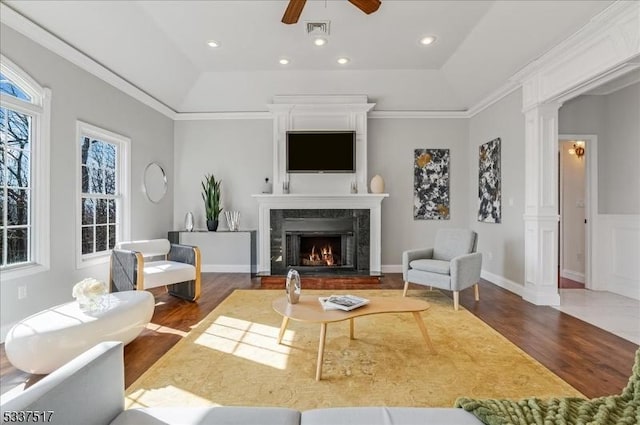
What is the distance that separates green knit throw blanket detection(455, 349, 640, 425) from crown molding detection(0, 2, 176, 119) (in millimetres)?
4186

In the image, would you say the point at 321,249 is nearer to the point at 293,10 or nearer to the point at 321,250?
the point at 321,250

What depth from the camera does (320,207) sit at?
5.47m

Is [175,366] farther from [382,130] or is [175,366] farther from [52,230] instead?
[382,130]

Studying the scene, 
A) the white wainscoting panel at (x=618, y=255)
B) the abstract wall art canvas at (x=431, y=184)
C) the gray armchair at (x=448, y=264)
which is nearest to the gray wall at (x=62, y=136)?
the gray armchair at (x=448, y=264)

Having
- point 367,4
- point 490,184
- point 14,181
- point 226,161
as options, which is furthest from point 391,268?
point 14,181

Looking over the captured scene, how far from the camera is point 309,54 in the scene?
4723mm

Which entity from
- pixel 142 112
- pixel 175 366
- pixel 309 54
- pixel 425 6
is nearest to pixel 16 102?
pixel 142 112

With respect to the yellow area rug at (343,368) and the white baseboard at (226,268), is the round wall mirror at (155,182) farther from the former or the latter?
the yellow area rug at (343,368)

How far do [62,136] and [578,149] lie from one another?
713 centimetres

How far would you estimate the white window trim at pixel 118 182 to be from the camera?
368 cm

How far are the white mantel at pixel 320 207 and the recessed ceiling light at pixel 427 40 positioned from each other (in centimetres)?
223

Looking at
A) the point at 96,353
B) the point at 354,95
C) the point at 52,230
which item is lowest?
the point at 96,353

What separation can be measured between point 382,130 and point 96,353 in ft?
17.7

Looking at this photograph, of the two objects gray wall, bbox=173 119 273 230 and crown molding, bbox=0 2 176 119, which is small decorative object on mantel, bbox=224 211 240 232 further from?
crown molding, bbox=0 2 176 119
